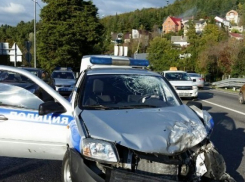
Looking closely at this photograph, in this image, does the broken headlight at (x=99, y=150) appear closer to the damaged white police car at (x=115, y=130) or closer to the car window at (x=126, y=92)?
the damaged white police car at (x=115, y=130)

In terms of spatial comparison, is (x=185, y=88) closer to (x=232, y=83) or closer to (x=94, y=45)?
(x=232, y=83)

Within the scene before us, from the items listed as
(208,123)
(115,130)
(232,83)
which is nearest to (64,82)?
(208,123)

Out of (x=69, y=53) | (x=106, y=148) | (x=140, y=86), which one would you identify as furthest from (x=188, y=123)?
(x=69, y=53)

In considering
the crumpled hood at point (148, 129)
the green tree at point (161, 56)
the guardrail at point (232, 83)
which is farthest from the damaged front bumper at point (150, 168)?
the green tree at point (161, 56)

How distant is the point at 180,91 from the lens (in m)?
16.8

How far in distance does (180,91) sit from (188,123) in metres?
13.1

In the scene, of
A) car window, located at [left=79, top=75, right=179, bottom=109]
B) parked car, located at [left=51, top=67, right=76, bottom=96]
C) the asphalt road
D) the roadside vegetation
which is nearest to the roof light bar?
car window, located at [left=79, top=75, right=179, bottom=109]

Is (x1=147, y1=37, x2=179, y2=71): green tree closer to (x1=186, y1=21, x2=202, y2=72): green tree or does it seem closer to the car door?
(x1=186, y1=21, x2=202, y2=72): green tree

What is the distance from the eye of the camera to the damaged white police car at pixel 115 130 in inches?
131

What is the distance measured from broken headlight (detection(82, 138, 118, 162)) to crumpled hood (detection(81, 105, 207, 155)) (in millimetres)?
81

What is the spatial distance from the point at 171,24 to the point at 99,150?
164 metres

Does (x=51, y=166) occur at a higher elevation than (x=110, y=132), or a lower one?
lower

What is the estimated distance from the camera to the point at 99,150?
131 inches

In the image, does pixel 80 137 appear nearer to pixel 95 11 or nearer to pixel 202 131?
pixel 202 131
